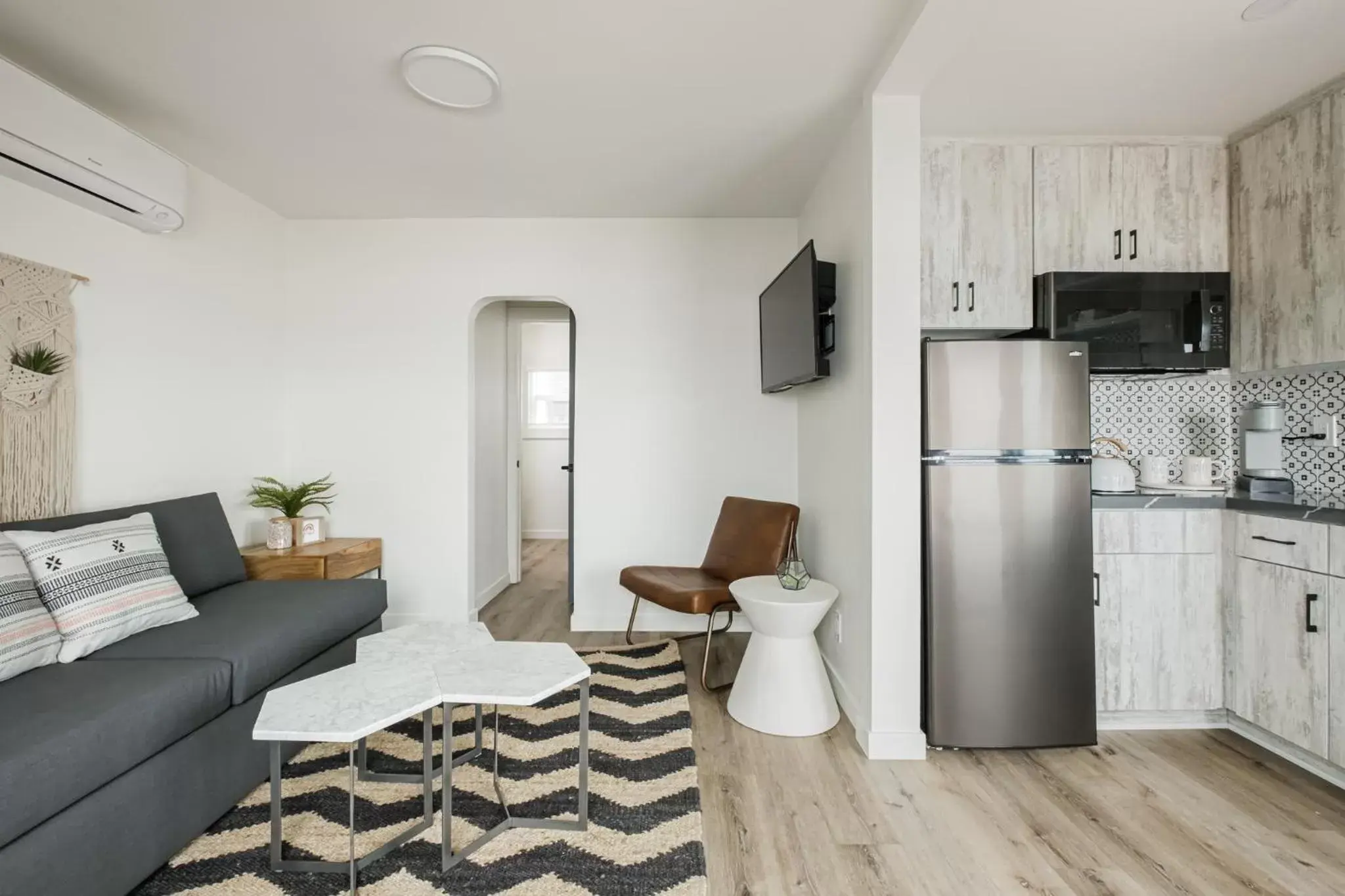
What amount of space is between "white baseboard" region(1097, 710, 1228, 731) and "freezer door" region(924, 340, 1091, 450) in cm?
118

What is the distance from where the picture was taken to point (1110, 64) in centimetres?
211

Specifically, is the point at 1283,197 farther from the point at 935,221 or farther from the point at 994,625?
the point at 994,625

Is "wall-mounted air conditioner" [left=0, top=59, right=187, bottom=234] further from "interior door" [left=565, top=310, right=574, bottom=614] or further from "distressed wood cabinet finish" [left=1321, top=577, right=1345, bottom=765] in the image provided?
"distressed wood cabinet finish" [left=1321, top=577, right=1345, bottom=765]

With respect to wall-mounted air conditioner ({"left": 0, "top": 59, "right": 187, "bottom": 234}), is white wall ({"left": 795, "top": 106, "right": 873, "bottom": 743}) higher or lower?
lower

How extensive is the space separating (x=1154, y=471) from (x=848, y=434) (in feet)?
4.47

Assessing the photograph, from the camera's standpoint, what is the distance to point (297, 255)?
3.67 metres

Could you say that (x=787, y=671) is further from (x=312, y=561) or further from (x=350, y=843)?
(x=312, y=561)

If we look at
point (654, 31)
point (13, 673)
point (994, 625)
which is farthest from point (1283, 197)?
point (13, 673)

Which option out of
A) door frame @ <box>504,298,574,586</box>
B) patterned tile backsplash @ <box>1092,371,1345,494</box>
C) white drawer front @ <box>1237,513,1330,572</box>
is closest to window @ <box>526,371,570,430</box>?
door frame @ <box>504,298,574,586</box>

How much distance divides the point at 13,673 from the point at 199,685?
1.52ft

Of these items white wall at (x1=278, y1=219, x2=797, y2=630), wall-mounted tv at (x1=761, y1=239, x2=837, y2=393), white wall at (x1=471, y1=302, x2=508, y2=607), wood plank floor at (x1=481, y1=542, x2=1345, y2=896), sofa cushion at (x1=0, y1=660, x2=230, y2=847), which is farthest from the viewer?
white wall at (x1=471, y1=302, x2=508, y2=607)

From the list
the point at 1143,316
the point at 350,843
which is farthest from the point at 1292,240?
the point at 350,843

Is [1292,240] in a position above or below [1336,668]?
above

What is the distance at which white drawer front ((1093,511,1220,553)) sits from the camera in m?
2.44
